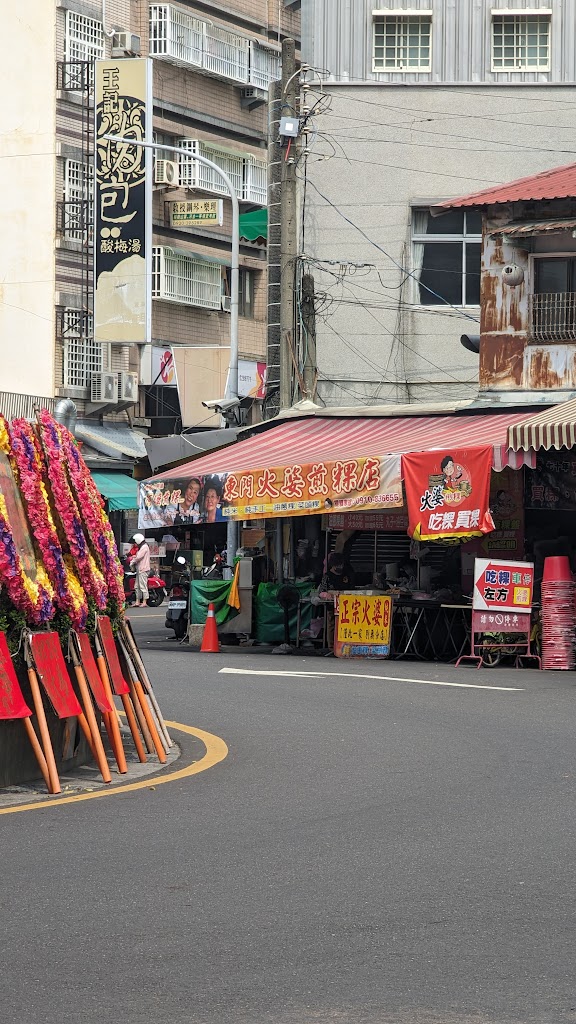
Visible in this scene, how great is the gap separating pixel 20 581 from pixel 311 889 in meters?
3.91

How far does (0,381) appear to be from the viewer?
1716 inches

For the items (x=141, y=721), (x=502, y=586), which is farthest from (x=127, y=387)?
(x=141, y=721)

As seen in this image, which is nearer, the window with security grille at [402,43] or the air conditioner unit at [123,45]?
the window with security grille at [402,43]

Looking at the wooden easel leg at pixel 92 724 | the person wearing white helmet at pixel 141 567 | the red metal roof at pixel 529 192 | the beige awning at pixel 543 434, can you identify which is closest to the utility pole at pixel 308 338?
the red metal roof at pixel 529 192

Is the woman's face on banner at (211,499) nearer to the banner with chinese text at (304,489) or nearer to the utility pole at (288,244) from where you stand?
the banner with chinese text at (304,489)

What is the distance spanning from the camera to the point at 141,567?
3538cm

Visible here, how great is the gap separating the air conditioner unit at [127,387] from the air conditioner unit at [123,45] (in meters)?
9.44

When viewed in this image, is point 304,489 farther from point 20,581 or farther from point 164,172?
point 164,172

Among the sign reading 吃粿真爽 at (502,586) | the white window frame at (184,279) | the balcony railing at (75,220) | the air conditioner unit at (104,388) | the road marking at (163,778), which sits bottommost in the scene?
the road marking at (163,778)

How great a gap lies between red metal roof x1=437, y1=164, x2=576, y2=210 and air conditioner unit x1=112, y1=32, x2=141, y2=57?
80.4 ft

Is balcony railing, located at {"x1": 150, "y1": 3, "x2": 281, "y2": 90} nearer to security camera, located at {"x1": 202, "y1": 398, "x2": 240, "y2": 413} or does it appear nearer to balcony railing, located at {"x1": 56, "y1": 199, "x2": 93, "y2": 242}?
balcony railing, located at {"x1": 56, "y1": 199, "x2": 93, "y2": 242}

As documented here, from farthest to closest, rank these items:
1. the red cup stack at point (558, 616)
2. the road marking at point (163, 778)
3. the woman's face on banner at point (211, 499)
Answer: the woman's face on banner at point (211, 499) → the red cup stack at point (558, 616) → the road marking at point (163, 778)

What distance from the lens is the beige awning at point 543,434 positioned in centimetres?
1942

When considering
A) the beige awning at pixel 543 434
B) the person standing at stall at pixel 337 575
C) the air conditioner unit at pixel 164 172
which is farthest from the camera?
the air conditioner unit at pixel 164 172
